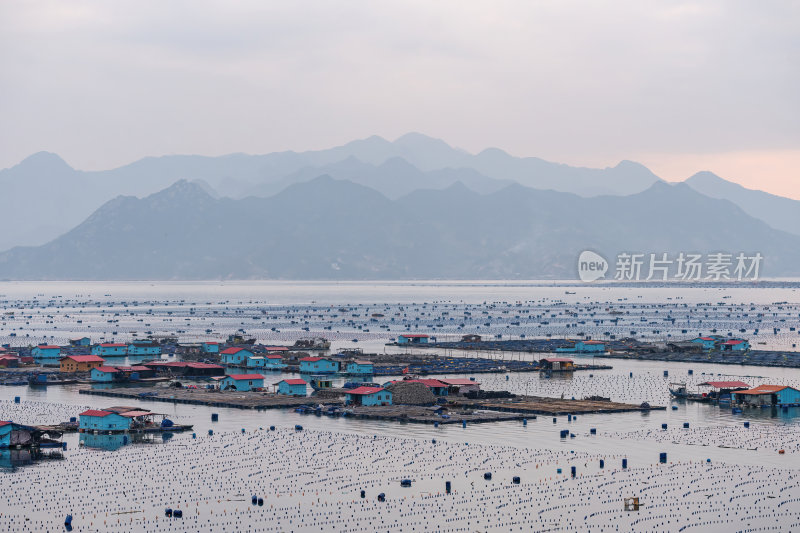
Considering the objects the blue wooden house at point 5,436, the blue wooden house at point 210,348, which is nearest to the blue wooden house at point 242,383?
the blue wooden house at point 5,436

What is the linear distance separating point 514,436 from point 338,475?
1399cm

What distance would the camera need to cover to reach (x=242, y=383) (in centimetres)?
8825

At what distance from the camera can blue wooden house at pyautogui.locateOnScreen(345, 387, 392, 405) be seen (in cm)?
7719

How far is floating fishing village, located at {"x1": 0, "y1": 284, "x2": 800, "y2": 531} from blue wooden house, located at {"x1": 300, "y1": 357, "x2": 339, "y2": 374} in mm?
176

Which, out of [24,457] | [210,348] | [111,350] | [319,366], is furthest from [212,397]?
[111,350]

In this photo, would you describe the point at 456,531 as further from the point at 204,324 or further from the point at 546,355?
the point at 204,324

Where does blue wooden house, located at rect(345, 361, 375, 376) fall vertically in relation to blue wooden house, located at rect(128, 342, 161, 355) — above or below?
above

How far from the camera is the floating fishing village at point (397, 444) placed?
→ 46.6m

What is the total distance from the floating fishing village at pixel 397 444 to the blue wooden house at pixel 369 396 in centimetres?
15

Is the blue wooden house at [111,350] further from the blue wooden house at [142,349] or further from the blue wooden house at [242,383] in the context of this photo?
the blue wooden house at [242,383]

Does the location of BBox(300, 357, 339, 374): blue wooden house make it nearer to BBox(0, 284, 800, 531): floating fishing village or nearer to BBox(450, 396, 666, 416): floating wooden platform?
BBox(0, 284, 800, 531): floating fishing village

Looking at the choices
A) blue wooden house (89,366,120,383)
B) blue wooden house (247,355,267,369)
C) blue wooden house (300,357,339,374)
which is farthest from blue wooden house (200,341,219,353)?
blue wooden house (89,366,120,383)

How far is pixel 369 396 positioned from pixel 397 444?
1588 cm

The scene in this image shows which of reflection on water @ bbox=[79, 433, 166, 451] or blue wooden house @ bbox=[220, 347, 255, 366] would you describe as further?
blue wooden house @ bbox=[220, 347, 255, 366]
